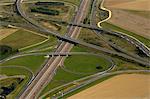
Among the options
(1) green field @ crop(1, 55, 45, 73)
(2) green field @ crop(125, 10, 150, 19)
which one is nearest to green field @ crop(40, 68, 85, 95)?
(1) green field @ crop(1, 55, 45, 73)

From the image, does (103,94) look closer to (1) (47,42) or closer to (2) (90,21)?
(1) (47,42)

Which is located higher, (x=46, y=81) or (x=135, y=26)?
(x=135, y=26)

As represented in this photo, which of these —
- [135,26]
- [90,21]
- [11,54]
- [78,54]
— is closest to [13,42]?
[11,54]

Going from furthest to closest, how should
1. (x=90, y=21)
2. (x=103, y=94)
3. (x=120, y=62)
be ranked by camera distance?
(x=90, y=21), (x=120, y=62), (x=103, y=94)

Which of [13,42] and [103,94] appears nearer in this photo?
[103,94]

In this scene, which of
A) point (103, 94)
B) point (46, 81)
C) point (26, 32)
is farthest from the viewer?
point (26, 32)

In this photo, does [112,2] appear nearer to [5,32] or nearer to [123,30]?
[123,30]

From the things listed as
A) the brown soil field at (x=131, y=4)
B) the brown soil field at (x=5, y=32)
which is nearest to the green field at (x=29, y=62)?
the brown soil field at (x=5, y=32)
